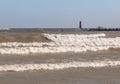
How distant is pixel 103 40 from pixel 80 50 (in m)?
12.4

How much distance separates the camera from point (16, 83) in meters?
Result: 15.1

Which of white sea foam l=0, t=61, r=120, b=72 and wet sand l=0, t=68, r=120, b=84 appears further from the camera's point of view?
white sea foam l=0, t=61, r=120, b=72

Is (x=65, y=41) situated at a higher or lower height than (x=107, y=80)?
lower

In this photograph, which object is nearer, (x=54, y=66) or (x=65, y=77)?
(x=65, y=77)

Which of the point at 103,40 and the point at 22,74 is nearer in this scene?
the point at 22,74

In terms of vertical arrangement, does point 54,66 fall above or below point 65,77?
below

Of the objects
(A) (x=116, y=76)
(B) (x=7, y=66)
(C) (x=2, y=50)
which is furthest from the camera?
(C) (x=2, y=50)

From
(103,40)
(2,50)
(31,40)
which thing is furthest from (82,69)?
(103,40)

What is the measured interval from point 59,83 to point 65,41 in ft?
90.4

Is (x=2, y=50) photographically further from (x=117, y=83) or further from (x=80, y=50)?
(x=117, y=83)

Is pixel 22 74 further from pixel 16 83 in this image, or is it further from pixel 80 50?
pixel 80 50

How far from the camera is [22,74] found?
1745 centimetres

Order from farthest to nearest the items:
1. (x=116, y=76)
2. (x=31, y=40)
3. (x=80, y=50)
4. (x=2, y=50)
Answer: (x=31, y=40) < (x=80, y=50) < (x=2, y=50) < (x=116, y=76)

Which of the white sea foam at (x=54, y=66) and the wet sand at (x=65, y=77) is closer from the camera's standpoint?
the wet sand at (x=65, y=77)
